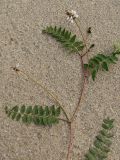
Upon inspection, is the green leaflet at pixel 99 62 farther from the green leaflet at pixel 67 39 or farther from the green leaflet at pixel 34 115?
the green leaflet at pixel 34 115

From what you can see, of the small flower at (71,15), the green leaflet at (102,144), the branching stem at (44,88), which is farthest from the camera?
the small flower at (71,15)

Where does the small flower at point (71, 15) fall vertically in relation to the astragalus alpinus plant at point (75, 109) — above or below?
above

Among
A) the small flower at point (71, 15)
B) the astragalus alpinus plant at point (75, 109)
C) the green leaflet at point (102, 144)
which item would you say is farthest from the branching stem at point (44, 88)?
the small flower at point (71, 15)

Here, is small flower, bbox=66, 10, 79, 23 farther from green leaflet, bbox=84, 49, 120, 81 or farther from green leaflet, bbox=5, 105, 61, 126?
green leaflet, bbox=5, 105, 61, 126

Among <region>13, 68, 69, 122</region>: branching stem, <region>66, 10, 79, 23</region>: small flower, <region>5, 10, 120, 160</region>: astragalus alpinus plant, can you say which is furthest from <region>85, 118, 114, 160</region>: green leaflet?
<region>66, 10, 79, 23</region>: small flower

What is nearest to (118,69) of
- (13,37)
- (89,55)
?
(89,55)

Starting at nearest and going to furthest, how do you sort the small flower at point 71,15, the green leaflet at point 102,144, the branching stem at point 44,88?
the green leaflet at point 102,144
the branching stem at point 44,88
the small flower at point 71,15

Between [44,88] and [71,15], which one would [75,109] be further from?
[71,15]
